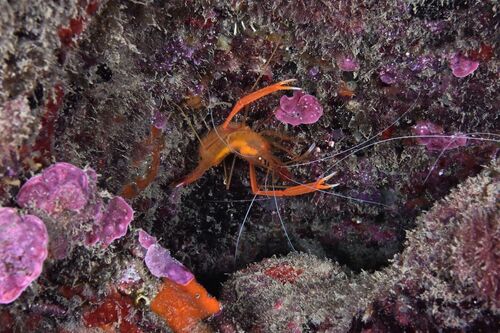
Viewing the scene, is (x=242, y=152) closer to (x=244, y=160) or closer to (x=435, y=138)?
(x=244, y=160)

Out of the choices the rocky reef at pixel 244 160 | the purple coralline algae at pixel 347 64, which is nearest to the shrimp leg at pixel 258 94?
the rocky reef at pixel 244 160

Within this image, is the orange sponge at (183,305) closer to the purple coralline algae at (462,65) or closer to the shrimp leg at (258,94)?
the shrimp leg at (258,94)

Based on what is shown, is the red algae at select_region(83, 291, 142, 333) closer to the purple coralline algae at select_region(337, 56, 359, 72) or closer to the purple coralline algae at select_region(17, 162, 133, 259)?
the purple coralline algae at select_region(17, 162, 133, 259)

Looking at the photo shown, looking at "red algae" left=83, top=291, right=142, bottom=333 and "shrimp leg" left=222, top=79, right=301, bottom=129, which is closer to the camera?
"red algae" left=83, top=291, right=142, bottom=333

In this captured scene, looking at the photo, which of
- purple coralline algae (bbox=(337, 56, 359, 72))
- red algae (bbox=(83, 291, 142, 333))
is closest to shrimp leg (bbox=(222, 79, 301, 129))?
purple coralline algae (bbox=(337, 56, 359, 72))

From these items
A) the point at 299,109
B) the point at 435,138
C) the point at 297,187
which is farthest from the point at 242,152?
the point at 435,138
